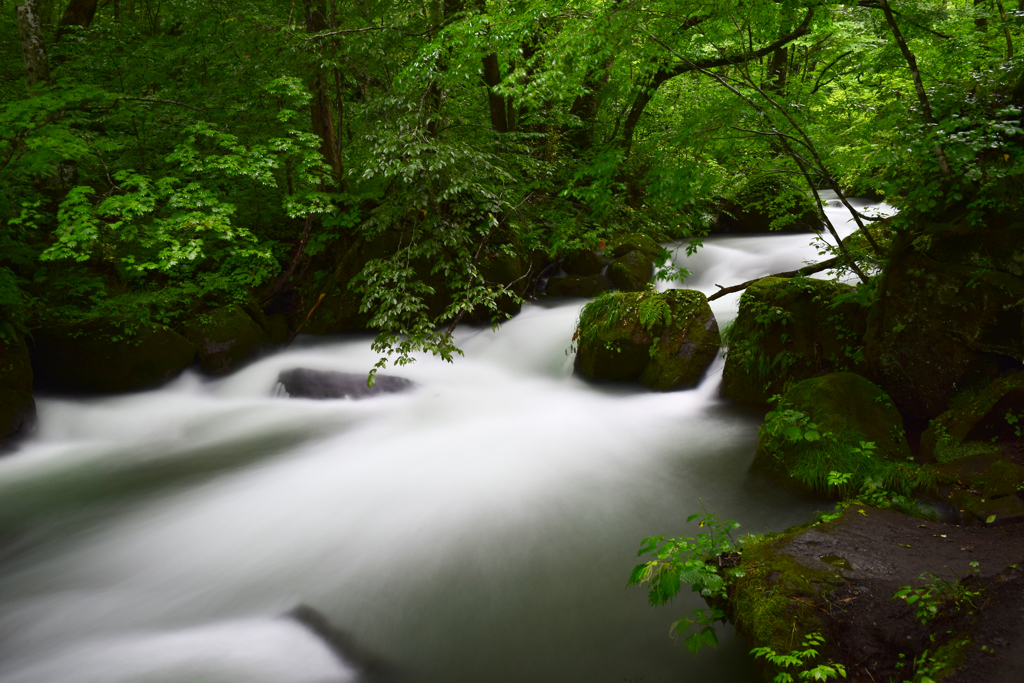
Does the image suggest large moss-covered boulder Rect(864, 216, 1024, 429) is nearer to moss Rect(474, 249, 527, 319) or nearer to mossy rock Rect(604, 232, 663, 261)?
moss Rect(474, 249, 527, 319)

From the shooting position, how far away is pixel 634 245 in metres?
10.5

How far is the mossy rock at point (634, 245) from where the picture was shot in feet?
33.7

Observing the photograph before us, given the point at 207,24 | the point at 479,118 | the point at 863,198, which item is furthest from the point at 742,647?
the point at 863,198

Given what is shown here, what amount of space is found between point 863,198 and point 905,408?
12.1 m

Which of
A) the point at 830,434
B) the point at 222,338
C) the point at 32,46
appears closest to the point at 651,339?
the point at 830,434

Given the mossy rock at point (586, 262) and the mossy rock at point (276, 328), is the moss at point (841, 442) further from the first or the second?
the mossy rock at point (276, 328)

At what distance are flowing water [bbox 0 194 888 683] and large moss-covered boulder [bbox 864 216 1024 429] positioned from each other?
5.10 feet

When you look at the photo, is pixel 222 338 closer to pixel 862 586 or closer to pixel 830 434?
pixel 830 434

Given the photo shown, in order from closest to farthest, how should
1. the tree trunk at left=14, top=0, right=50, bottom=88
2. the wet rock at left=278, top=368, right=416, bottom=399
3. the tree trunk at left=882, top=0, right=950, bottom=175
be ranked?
the tree trunk at left=882, top=0, right=950, bottom=175, the tree trunk at left=14, top=0, right=50, bottom=88, the wet rock at left=278, top=368, right=416, bottom=399

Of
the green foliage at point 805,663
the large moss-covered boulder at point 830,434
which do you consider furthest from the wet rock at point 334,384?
the green foliage at point 805,663

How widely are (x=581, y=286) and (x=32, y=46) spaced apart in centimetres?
872

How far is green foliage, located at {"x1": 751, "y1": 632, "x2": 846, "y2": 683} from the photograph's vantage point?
7.47 ft

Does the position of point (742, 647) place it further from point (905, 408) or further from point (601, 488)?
point (905, 408)

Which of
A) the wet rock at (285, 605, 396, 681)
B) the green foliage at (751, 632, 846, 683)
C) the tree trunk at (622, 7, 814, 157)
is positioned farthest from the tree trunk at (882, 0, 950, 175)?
the wet rock at (285, 605, 396, 681)
